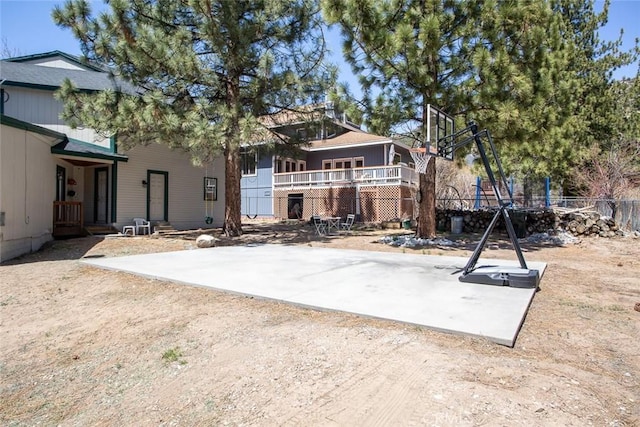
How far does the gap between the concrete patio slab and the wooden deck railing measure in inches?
184

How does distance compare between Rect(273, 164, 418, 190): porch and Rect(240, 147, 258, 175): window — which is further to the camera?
Rect(273, 164, 418, 190): porch

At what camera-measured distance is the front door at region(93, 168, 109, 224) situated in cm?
1405

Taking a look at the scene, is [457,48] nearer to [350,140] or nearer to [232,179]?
[232,179]

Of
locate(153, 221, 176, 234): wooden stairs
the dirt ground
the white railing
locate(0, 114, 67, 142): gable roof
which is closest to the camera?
the dirt ground

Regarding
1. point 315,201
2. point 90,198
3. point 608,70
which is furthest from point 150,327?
point 608,70

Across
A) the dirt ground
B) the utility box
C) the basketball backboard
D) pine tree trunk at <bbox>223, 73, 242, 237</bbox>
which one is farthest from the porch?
the dirt ground

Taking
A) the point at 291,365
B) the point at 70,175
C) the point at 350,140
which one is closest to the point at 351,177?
the point at 350,140

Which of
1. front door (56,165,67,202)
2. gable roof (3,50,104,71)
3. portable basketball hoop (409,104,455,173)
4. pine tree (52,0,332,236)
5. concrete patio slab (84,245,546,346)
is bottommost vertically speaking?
concrete patio slab (84,245,546,346)

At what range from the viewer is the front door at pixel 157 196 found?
14.8 meters

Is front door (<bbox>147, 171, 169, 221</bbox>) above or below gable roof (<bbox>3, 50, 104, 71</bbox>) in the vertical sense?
below

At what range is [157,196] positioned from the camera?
49.5 feet

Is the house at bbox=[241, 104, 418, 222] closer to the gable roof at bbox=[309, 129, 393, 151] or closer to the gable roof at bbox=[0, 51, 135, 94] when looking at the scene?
the gable roof at bbox=[309, 129, 393, 151]

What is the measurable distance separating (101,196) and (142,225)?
78.8 inches

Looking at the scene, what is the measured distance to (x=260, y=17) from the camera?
1097 cm
